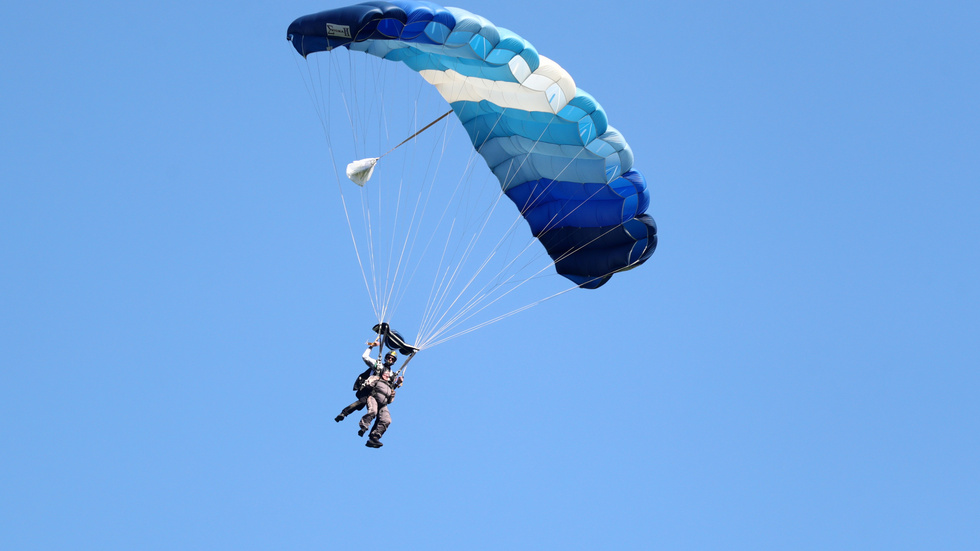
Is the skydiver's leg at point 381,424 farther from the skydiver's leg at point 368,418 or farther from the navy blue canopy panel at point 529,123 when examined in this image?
the navy blue canopy panel at point 529,123

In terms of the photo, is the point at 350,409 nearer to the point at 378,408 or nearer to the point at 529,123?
the point at 378,408

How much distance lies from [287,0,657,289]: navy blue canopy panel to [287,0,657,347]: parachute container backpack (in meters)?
0.01

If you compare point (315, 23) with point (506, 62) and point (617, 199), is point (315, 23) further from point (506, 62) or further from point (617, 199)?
point (617, 199)

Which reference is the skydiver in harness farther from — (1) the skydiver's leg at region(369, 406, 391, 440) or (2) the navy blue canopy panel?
(2) the navy blue canopy panel

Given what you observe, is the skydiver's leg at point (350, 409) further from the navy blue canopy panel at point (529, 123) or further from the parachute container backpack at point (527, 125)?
the navy blue canopy panel at point (529, 123)

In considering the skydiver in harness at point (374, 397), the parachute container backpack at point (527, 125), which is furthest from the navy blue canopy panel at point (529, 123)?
the skydiver in harness at point (374, 397)

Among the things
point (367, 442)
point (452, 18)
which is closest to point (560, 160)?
point (452, 18)

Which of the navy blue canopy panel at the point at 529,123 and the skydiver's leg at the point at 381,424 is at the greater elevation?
the navy blue canopy panel at the point at 529,123

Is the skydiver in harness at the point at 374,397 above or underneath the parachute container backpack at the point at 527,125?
underneath

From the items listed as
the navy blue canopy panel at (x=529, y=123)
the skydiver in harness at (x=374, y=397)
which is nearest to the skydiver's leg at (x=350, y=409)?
the skydiver in harness at (x=374, y=397)

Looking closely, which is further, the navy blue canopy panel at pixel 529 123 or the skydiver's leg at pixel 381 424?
the skydiver's leg at pixel 381 424

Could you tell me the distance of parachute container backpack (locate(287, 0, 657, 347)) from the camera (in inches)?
483

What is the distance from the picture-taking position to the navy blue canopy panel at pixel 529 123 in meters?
12.3

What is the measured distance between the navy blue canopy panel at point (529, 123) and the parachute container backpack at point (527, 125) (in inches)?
0.5
